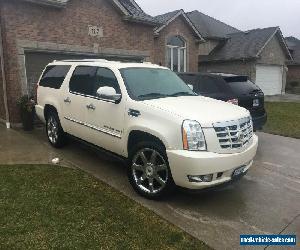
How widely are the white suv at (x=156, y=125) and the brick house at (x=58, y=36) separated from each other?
3.99 metres

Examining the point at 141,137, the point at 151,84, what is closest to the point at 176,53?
the point at 151,84

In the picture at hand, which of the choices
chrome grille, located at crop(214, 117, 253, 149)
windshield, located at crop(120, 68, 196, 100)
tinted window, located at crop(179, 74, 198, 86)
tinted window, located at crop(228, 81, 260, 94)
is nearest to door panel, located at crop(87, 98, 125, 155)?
windshield, located at crop(120, 68, 196, 100)

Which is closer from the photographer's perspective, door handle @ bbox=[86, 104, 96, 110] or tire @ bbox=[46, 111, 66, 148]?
door handle @ bbox=[86, 104, 96, 110]

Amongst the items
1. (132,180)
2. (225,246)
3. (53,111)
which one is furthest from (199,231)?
(53,111)

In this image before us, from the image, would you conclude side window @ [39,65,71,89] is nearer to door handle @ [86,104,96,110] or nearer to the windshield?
door handle @ [86,104,96,110]

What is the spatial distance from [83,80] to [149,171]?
2561 millimetres

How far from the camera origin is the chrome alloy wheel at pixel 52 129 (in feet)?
24.4

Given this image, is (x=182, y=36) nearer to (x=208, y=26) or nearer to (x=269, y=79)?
(x=269, y=79)

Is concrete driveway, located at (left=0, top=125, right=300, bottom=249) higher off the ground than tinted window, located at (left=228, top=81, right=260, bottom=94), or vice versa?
tinted window, located at (left=228, top=81, right=260, bottom=94)

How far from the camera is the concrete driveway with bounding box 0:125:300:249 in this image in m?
4.25

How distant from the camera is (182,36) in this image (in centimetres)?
1980

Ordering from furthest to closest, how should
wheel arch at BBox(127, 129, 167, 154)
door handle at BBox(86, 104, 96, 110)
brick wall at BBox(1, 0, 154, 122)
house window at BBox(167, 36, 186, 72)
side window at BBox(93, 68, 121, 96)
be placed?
1. house window at BBox(167, 36, 186, 72)
2. brick wall at BBox(1, 0, 154, 122)
3. door handle at BBox(86, 104, 96, 110)
4. side window at BBox(93, 68, 121, 96)
5. wheel arch at BBox(127, 129, 167, 154)

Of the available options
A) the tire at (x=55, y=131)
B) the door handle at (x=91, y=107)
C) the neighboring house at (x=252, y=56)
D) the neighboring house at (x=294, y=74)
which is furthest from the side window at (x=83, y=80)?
the neighboring house at (x=294, y=74)

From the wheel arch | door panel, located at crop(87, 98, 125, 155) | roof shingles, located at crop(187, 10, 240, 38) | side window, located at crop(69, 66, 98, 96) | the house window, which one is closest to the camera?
the wheel arch
